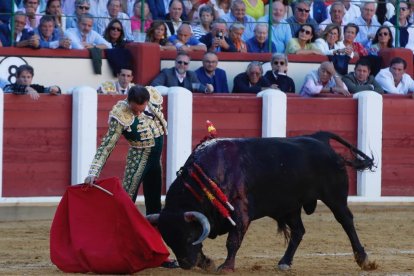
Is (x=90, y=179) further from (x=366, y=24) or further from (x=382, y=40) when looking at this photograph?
(x=366, y=24)

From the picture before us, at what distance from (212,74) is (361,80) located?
4.98ft

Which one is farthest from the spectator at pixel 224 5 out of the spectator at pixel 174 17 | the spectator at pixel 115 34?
the spectator at pixel 115 34

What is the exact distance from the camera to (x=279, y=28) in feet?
41.1

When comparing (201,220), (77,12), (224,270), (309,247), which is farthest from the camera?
(77,12)

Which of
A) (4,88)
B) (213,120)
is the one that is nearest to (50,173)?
(4,88)

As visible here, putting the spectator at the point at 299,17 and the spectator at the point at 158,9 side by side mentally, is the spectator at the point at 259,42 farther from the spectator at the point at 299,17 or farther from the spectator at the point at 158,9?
the spectator at the point at 158,9

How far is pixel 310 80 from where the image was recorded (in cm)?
1183

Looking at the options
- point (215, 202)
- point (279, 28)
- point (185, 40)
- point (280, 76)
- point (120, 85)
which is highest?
point (279, 28)

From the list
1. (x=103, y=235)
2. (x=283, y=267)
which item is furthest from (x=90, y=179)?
(x=283, y=267)

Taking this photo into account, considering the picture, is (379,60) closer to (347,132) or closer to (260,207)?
(347,132)

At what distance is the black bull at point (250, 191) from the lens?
739 cm

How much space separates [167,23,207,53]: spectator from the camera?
11852 mm

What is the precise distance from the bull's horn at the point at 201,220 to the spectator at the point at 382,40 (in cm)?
590

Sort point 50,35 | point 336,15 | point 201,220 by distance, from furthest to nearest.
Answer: point 336,15 < point 50,35 < point 201,220
